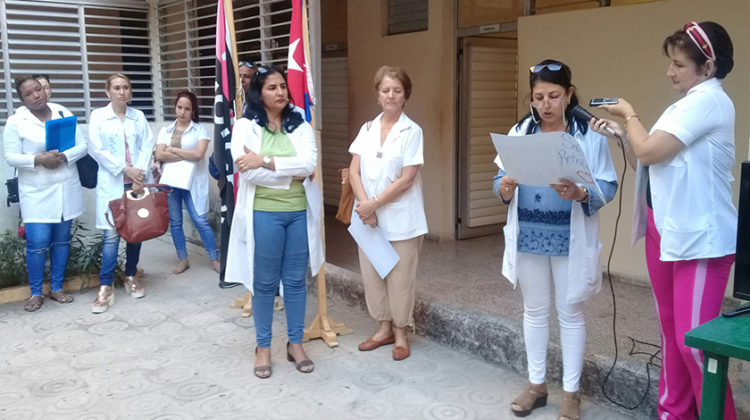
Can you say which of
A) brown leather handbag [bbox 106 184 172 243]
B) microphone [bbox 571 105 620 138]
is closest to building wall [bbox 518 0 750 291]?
microphone [bbox 571 105 620 138]

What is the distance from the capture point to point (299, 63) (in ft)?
14.7

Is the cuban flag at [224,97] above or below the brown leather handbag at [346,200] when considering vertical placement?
above

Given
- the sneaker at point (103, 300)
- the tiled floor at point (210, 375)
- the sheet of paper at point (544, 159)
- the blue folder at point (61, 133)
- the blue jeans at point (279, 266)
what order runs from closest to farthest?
the sheet of paper at point (544, 159), the tiled floor at point (210, 375), the blue jeans at point (279, 266), the blue folder at point (61, 133), the sneaker at point (103, 300)

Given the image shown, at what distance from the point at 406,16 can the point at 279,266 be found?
412 centimetres

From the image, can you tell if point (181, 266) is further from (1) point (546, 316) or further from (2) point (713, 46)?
(2) point (713, 46)

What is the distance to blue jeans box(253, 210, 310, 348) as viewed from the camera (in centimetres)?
403

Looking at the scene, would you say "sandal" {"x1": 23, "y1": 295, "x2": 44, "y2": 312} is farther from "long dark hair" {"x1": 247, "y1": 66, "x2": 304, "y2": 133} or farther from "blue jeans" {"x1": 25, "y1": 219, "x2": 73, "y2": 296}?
"long dark hair" {"x1": 247, "y1": 66, "x2": 304, "y2": 133}

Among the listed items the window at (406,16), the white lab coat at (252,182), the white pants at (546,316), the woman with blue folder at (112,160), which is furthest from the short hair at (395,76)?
the window at (406,16)

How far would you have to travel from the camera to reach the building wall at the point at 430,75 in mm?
6930

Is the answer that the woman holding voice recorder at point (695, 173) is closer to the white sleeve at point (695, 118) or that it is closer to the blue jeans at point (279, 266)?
the white sleeve at point (695, 118)

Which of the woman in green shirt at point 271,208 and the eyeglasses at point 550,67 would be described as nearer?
the eyeglasses at point 550,67

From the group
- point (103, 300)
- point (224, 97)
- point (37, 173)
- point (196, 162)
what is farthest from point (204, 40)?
point (103, 300)

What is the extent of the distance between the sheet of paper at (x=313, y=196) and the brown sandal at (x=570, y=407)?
176cm

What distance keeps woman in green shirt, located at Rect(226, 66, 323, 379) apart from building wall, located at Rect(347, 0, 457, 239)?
10.2ft
